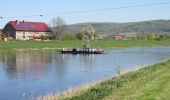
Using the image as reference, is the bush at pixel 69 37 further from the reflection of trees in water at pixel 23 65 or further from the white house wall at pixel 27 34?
the reflection of trees in water at pixel 23 65

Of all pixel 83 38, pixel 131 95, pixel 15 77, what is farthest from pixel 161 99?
pixel 83 38

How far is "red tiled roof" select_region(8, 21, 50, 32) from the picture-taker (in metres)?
176

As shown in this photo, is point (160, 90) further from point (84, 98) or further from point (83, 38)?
point (83, 38)

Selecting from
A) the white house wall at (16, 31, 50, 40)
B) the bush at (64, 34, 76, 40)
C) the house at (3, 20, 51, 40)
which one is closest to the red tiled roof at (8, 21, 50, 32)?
the house at (3, 20, 51, 40)

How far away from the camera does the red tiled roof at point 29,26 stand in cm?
17614

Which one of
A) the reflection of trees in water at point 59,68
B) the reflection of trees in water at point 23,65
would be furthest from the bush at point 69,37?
the reflection of trees in water at point 59,68

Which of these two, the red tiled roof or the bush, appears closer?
the bush

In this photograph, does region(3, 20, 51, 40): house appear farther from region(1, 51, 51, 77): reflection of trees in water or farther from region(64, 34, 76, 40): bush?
region(1, 51, 51, 77): reflection of trees in water

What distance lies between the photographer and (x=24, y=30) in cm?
17650

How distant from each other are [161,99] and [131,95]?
1.60 meters

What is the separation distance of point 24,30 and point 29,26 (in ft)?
14.7

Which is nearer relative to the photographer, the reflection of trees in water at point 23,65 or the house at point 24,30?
the reflection of trees in water at point 23,65

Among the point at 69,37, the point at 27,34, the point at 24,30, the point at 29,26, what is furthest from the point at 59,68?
the point at 29,26

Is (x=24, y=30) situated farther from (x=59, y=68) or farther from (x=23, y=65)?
(x=59, y=68)
